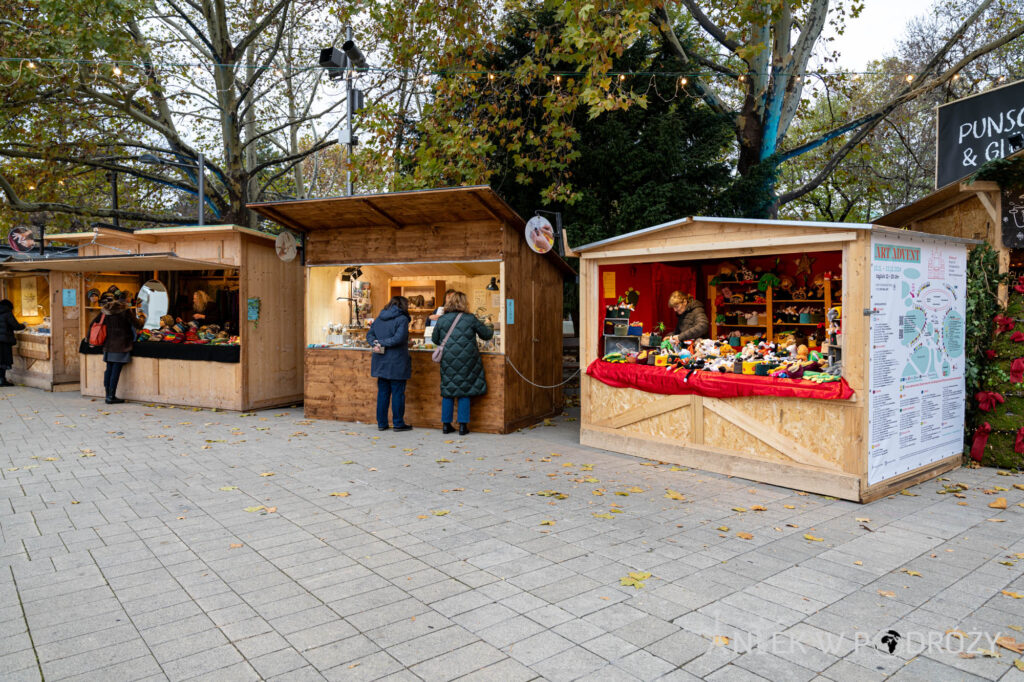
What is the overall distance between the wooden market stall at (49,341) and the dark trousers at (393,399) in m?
9.07

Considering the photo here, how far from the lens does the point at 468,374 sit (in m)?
9.21

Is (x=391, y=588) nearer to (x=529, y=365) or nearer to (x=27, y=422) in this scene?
(x=529, y=365)

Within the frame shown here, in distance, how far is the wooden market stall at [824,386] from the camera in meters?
6.13

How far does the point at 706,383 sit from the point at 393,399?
4.62 metres

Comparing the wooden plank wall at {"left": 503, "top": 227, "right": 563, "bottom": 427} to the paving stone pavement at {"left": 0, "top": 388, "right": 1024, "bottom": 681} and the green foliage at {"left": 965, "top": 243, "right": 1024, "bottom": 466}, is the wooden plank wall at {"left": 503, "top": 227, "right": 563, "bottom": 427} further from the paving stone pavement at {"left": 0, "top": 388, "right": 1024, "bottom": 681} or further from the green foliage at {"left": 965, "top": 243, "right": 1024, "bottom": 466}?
the green foliage at {"left": 965, "top": 243, "right": 1024, "bottom": 466}

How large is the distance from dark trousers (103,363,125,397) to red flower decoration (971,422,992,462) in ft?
44.8

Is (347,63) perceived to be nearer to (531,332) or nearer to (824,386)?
(531,332)

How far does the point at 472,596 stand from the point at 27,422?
31.4 ft

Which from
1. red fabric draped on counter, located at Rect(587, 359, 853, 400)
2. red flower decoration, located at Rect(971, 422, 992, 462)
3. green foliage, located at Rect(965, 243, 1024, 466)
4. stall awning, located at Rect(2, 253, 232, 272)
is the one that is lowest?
red flower decoration, located at Rect(971, 422, 992, 462)

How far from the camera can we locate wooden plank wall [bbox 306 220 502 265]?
947cm

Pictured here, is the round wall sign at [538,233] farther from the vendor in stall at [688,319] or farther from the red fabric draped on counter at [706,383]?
the vendor in stall at [688,319]

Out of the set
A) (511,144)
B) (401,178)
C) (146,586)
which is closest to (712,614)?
(146,586)

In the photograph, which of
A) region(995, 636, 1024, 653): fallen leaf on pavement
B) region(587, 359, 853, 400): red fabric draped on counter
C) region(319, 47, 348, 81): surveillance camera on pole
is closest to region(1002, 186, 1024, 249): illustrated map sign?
region(587, 359, 853, 400): red fabric draped on counter

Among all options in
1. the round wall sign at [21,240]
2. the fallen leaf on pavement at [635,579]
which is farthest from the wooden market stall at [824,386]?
the round wall sign at [21,240]
